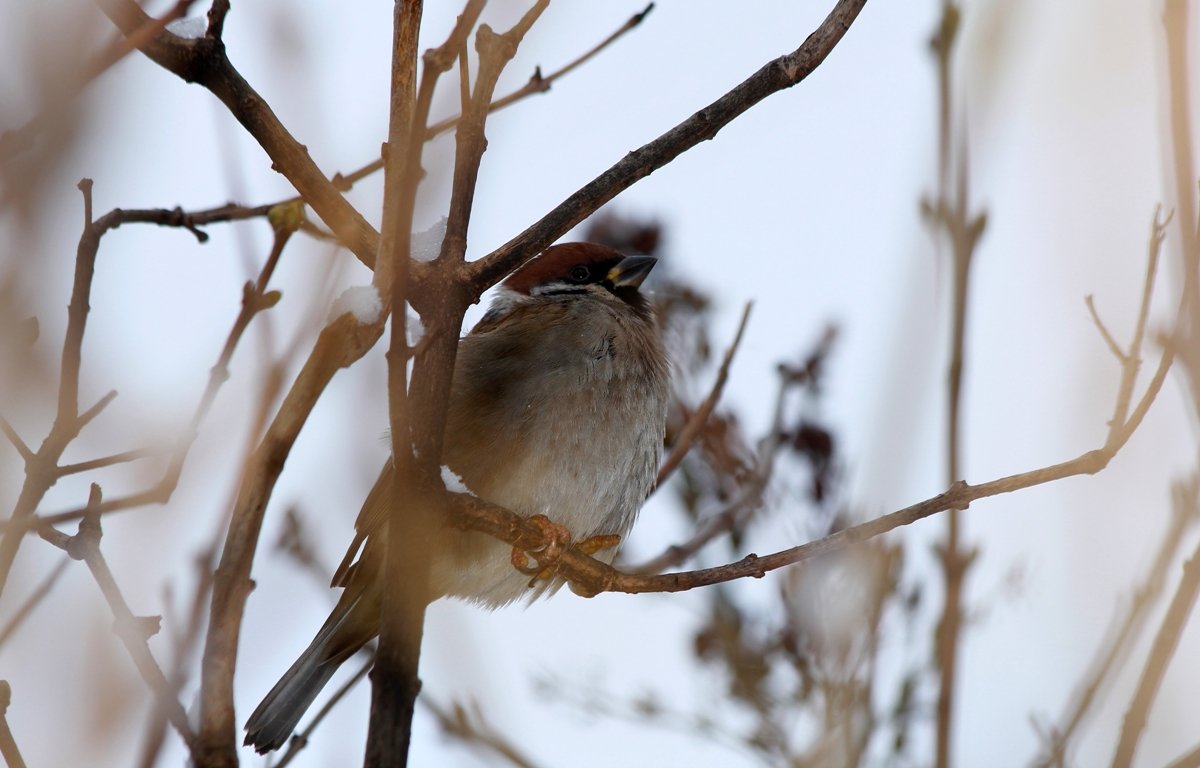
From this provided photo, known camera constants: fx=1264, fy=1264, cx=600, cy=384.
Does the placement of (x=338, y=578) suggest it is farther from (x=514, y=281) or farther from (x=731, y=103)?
(x=731, y=103)

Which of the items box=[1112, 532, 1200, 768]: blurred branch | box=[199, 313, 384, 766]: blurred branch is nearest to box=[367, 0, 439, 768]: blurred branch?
box=[199, 313, 384, 766]: blurred branch

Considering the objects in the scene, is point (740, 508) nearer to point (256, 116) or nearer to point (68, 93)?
point (256, 116)

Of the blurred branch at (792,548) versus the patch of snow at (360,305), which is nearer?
the patch of snow at (360,305)

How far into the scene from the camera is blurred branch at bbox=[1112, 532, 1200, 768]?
2.13m

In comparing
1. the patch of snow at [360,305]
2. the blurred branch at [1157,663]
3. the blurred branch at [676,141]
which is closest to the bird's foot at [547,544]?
the blurred branch at [676,141]

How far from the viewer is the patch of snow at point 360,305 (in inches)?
86.0

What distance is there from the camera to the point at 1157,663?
2148mm

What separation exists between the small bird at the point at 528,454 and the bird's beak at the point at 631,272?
49cm

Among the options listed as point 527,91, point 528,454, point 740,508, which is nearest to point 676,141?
point 527,91

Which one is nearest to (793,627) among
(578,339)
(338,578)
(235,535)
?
(578,339)

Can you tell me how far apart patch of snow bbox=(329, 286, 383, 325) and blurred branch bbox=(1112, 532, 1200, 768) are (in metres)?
1.46

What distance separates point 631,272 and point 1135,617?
10.3 feet

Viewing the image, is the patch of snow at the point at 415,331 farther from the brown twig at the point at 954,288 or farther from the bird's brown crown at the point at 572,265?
the bird's brown crown at the point at 572,265

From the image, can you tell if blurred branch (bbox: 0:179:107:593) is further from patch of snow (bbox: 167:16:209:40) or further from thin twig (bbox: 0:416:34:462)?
patch of snow (bbox: 167:16:209:40)
